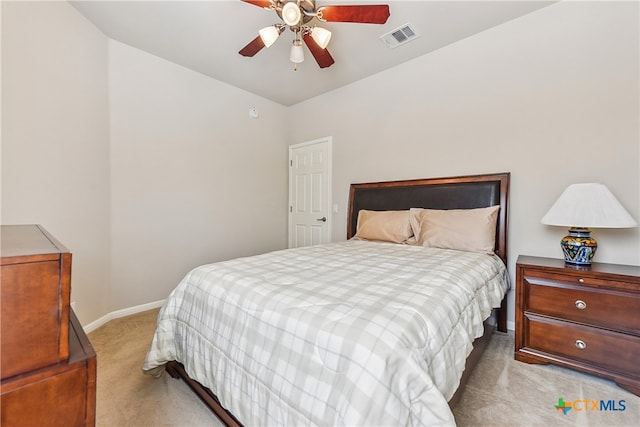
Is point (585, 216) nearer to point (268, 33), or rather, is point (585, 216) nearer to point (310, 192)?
point (268, 33)

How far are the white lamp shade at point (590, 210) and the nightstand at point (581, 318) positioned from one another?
1.01ft

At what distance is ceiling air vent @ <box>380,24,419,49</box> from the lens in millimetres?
2555

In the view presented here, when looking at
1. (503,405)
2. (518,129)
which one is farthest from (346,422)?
(518,129)

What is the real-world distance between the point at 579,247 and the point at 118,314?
3987 millimetres

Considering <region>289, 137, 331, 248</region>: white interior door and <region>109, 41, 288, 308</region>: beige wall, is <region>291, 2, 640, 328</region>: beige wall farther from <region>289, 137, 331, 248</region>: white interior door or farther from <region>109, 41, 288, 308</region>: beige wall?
<region>109, 41, 288, 308</region>: beige wall

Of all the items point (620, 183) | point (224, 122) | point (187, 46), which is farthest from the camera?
point (224, 122)

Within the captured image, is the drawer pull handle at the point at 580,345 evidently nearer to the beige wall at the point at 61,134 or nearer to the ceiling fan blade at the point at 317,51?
the ceiling fan blade at the point at 317,51

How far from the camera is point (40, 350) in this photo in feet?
1.88

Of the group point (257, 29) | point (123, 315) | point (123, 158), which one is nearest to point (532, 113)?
point (257, 29)

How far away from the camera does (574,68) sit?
7.25 feet

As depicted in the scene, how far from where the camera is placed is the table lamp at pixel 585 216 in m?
1.77

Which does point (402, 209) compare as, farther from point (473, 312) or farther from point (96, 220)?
point (96, 220)

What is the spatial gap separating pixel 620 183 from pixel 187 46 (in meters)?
3.92

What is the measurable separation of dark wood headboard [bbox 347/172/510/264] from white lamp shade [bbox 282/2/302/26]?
76.1 inches
